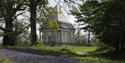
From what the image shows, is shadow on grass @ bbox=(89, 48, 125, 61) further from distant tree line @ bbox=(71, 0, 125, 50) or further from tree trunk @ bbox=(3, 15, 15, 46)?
tree trunk @ bbox=(3, 15, 15, 46)

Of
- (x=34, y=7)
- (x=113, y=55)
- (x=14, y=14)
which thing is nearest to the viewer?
(x=34, y=7)

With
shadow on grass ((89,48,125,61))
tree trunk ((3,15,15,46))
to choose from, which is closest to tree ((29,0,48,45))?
tree trunk ((3,15,15,46))

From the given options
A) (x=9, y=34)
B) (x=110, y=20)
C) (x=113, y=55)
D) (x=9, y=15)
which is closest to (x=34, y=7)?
(x=9, y=15)

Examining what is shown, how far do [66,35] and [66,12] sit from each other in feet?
193

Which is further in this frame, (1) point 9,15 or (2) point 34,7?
(1) point 9,15

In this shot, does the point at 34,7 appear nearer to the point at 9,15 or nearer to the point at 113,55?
the point at 9,15

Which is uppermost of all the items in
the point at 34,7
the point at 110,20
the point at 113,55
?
the point at 34,7

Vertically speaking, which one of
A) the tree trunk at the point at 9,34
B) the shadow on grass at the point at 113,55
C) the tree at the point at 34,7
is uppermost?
the tree at the point at 34,7

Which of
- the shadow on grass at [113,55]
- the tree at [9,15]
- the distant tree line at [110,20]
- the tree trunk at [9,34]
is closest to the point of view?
the tree at [9,15]

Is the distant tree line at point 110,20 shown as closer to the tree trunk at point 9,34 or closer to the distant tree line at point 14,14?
the distant tree line at point 14,14

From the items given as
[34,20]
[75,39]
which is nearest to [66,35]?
[75,39]

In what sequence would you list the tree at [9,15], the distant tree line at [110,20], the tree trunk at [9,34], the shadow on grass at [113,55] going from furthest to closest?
1. the distant tree line at [110,20]
2. the tree trunk at [9,34]
3. the shadow on grass at [113,55]
4. the tree at [9,15]

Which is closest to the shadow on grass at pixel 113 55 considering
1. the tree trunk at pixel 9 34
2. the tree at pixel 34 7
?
the tree at pixel 34 7

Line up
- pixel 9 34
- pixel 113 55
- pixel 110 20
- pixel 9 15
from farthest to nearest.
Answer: pixel 113 55 < pixel 110 20 < pixel 9 34 < pixel 9 15
